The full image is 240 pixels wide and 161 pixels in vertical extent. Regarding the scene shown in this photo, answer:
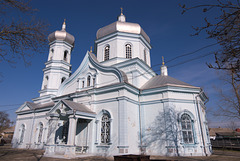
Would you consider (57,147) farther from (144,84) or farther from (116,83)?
(144,84)

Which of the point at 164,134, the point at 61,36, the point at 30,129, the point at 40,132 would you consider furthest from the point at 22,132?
the point at 164,134

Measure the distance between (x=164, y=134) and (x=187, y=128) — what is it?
191 cm

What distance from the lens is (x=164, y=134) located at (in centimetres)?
1241

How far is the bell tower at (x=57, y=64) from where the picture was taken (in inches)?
829

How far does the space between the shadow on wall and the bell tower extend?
1291cm

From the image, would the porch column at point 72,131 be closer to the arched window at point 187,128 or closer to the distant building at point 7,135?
the arched window at point 187,128

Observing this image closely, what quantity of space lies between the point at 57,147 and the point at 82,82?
19.0 ft

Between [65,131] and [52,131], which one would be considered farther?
[65,131]

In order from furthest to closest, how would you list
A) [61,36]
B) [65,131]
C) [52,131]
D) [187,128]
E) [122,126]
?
A: [61,36], [65,131], [187,128], [52,131], [122,126]

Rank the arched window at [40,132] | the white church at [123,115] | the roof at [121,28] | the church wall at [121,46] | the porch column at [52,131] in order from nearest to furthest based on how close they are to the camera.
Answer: the white church at [123,115]
the porch column at [52,131]
the church wall at [121,46]
the roof at [121,28]
the arched window at [40,132]

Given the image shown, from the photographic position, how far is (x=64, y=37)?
74.3 feet

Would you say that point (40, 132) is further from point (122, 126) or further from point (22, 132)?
point (122, 126)

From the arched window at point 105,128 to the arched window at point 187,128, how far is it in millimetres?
5545

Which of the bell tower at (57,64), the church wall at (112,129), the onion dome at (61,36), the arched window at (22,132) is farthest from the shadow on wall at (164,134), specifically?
the onion dome at (61,36)
